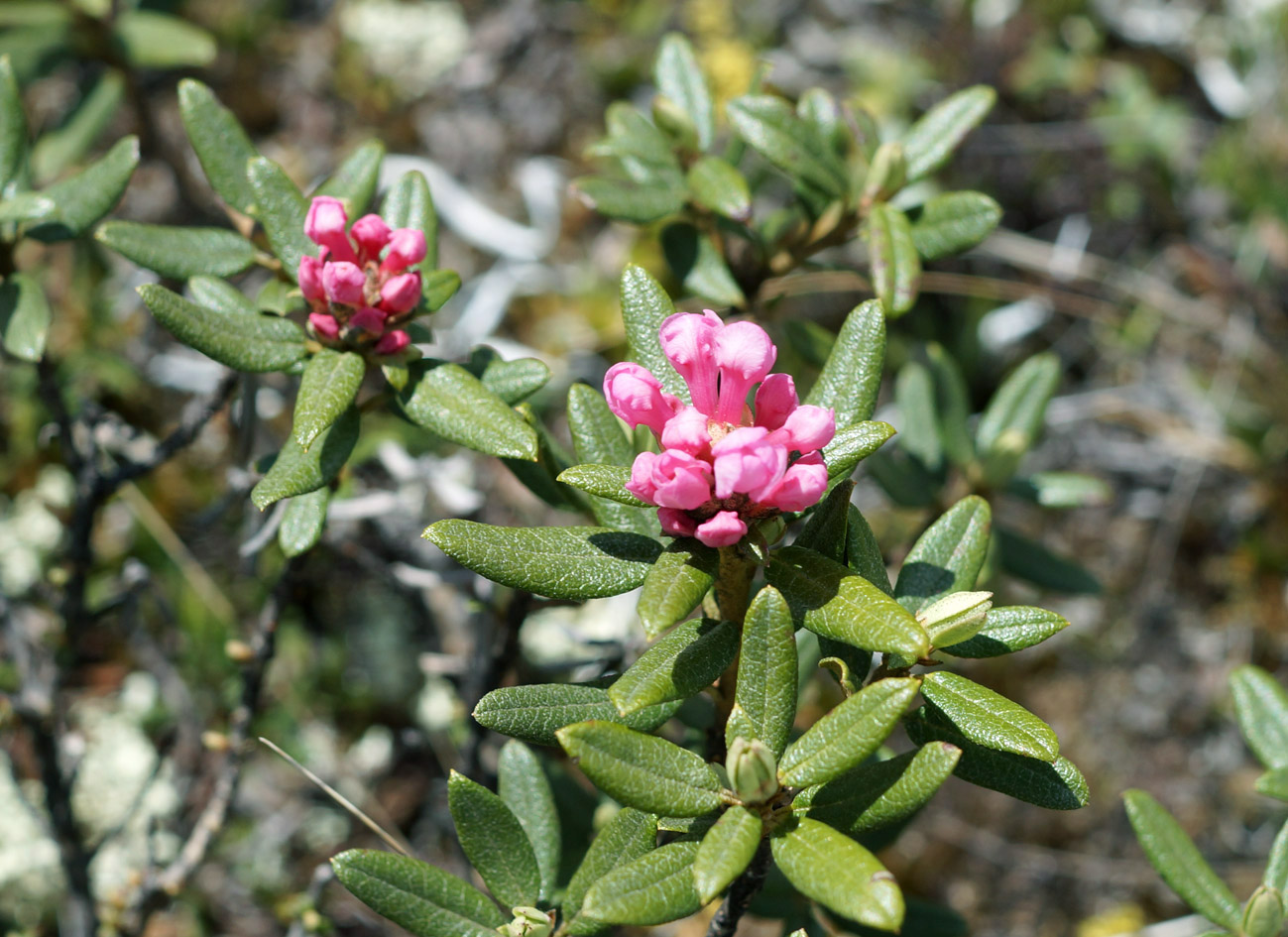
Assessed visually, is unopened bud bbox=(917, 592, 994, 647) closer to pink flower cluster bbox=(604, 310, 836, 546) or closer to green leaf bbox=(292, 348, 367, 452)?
pink flower cluster bbox=(604, 310, 836, 546)

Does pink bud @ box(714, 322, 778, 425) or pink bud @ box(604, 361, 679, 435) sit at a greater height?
pink bud @ box(714, 322, 778, 425)

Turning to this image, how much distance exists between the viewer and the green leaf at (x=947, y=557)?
4.69 ft

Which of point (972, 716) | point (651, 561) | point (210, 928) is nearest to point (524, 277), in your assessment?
point (210, 928)

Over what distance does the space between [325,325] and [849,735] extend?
0.91 metres

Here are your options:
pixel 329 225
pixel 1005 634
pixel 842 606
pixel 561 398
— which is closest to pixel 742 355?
pixel 842 606

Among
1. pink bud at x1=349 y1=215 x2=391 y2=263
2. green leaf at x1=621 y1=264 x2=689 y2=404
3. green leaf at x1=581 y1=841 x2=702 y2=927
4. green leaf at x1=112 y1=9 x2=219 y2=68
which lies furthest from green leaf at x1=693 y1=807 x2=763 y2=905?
green leaf at x1=112 y1=9 x2=219 y2=68

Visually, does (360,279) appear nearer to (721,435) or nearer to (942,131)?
(721,435)

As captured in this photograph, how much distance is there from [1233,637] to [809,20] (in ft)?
10.2

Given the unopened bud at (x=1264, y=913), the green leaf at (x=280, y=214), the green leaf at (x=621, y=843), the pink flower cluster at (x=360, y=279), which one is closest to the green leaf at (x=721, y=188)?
the pink flower cluster at (x=360, y=279)

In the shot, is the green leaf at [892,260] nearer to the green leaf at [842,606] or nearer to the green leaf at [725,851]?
the green leaf at [842,606]

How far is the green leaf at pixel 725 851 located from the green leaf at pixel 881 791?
5.0 inches

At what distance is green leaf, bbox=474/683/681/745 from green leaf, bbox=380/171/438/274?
795 mm

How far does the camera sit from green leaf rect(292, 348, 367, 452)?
130 cm

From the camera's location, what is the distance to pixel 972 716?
1215 mm
